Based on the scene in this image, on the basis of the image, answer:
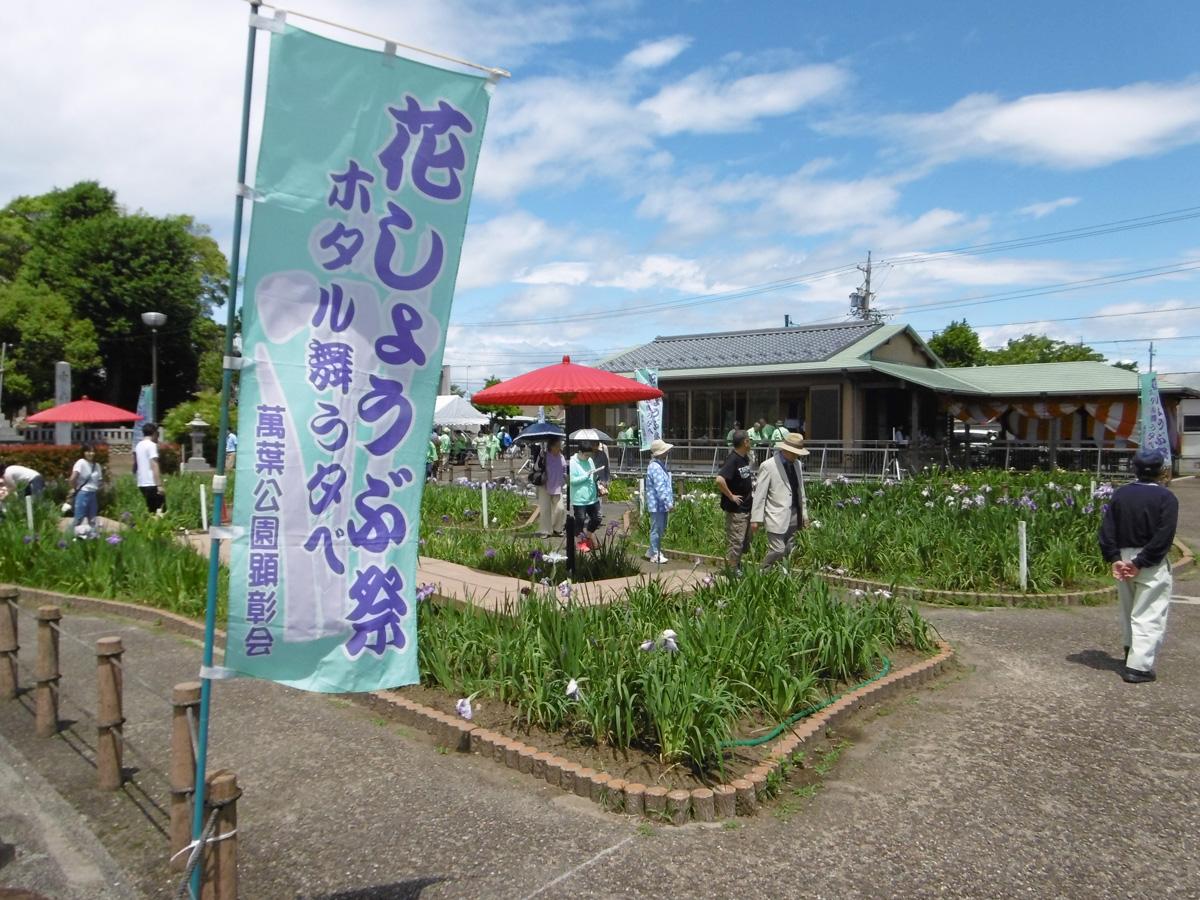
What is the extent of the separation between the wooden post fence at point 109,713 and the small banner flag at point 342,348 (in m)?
1.98

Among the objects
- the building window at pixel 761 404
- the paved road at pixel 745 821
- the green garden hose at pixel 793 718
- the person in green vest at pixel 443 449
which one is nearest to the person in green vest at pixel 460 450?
the person in green vest at pixel 443 449

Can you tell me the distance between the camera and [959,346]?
174 ft

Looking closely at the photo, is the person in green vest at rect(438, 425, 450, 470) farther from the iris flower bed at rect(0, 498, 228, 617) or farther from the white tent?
the iris flower bed at rect(0, 498, 228, 617)

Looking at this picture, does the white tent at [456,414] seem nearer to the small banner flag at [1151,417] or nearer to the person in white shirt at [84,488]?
the person in white shirt at [84,488]

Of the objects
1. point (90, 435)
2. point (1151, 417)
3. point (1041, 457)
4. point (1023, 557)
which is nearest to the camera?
point (1023, 557)

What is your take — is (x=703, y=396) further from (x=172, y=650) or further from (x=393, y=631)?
(x=393, y=631)

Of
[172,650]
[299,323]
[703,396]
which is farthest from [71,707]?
[703,396]

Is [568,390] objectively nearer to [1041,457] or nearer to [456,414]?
[1041,457]

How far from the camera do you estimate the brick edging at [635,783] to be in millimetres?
4340

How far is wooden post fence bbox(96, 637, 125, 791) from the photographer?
15.0 ft

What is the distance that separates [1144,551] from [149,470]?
42.6 ft

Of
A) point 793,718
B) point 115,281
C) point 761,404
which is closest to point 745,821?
point 793,718

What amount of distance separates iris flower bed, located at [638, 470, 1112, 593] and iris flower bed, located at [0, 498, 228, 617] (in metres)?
6.04

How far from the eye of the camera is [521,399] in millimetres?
9469
